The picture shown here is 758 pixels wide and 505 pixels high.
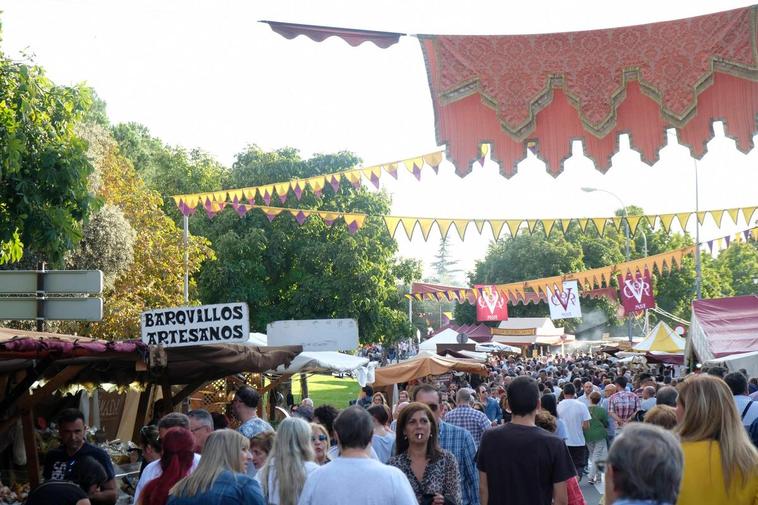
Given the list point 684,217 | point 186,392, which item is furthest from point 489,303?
point 186,392

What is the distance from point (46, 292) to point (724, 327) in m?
15.8

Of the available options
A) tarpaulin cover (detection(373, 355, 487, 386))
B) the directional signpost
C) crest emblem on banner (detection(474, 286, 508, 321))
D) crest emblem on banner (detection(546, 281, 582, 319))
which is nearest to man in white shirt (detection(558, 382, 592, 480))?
the directional signpost

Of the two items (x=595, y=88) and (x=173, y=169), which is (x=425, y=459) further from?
(x=173, y=169)

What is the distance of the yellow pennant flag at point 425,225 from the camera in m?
19.6

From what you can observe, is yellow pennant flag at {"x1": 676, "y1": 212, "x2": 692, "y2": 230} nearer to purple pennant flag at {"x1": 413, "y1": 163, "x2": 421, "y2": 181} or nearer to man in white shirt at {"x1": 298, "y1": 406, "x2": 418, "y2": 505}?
purple pennant flag at {"x1": 413, "y1": 163, "x2": 421, "y2": 181}

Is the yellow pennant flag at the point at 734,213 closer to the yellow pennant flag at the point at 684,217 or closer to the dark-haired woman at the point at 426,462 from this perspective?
the yellow pennant flag at the point at 684,217

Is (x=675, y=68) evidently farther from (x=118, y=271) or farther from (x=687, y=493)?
(x=118, y=271)

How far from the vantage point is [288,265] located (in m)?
48.8

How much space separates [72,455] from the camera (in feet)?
24.6

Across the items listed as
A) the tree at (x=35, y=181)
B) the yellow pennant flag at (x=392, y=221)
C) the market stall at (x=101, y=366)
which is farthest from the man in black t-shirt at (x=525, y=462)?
the yellow pennant flag at (x=392, y=221)

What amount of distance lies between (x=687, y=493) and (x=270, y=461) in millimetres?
2548

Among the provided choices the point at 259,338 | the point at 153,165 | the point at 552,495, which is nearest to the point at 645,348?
the point at 259,338

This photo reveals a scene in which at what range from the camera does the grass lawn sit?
47.6 meters

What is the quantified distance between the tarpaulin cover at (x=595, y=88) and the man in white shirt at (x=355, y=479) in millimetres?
4829
